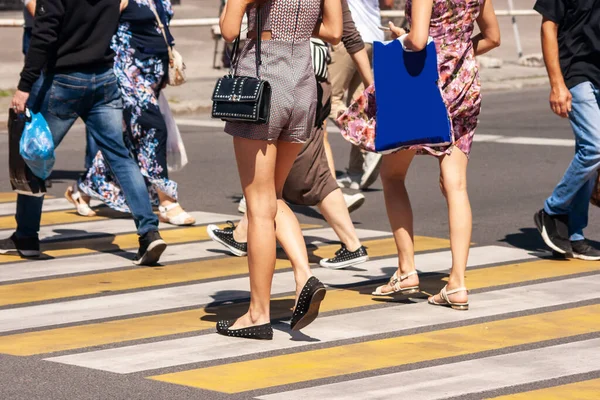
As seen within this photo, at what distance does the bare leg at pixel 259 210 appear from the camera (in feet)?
20.3

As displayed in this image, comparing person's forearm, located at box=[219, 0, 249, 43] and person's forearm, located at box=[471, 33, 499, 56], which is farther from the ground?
person's forearm, located at box=[219, 0, 249, 43]

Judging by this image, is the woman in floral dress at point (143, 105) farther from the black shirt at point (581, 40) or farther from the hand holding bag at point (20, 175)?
the black shirt at point (581, 40)

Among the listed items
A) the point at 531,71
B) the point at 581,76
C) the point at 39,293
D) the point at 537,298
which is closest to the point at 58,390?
the point at 39,293

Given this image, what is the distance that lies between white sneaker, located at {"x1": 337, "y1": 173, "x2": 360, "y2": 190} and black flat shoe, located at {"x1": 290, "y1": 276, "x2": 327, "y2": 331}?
18.1ft

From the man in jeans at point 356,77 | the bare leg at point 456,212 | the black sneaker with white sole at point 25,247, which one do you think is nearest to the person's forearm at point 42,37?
the black sneaker with white sole at point 25,247

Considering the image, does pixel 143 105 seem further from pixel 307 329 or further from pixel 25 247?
pixel 307 329

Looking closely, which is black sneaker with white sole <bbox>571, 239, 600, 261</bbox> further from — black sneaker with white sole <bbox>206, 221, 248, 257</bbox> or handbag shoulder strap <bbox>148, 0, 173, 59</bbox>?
handbag shoulder strap <bbox>148, 0, 173, 59</bbox>

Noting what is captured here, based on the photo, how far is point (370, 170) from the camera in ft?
37.8

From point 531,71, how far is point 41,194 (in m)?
16.8

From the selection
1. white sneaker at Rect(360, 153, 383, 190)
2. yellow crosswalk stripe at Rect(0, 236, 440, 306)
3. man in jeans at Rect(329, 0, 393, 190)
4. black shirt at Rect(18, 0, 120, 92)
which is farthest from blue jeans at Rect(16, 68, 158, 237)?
white sneaker at Rect(360, 153, 383, 190)

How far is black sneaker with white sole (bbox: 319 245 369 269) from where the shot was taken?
8.20 m

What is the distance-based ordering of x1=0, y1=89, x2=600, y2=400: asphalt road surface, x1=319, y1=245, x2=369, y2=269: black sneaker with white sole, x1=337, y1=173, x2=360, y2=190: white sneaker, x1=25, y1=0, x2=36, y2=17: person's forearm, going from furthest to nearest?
x1=337, y1=173, x2=360, y2=190: white sneaker
x1=25, y1=0, x2=36, y2=17: person's forearm
x1=319, y1=245, x2=369, y2=269: black sneaker with white sole
x1=0, y1=89, x2=600, y2=400: asphalt road surface

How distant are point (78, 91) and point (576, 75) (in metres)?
2.99

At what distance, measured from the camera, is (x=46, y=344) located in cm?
626
